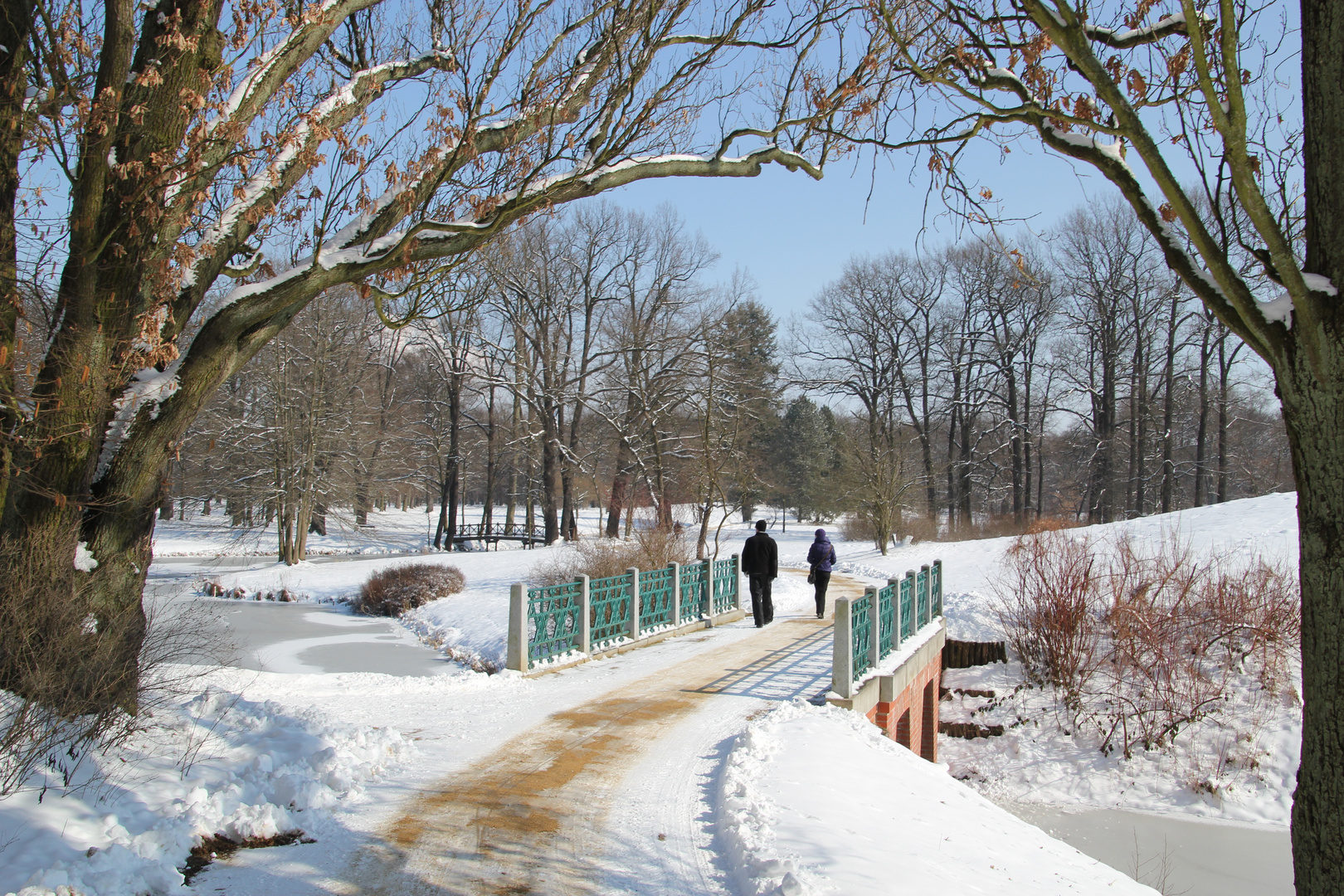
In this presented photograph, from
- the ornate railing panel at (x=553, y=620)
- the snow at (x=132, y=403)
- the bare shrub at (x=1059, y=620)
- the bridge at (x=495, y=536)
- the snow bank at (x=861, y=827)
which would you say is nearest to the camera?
the snow bank at (x=861, y=827)

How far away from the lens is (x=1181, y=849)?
10875 mm

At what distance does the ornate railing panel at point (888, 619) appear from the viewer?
431 inches

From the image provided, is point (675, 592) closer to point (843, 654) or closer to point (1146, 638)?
point (843, 654)

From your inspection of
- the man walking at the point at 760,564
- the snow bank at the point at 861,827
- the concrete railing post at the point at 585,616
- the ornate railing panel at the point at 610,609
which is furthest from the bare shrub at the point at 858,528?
the snow bank at the point at 861,827

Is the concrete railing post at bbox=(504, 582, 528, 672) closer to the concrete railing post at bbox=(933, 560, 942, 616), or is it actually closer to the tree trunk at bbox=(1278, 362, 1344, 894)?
the tree trunk at bbox=(1278, 362, 1344, 894)

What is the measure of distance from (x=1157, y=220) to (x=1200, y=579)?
15367 millimetres

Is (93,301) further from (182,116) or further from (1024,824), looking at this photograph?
(1024,824)

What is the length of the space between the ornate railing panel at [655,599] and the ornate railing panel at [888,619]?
3.75m

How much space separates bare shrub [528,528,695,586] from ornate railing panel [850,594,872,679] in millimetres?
6588

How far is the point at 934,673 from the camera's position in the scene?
1398 centimetres

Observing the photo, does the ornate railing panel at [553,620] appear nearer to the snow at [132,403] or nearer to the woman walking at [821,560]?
the woman walking at [821,560]

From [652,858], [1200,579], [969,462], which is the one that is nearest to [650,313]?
[969,462]

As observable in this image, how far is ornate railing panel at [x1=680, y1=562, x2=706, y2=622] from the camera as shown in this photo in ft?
48.0

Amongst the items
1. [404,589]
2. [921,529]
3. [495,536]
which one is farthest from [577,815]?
[495,536]
